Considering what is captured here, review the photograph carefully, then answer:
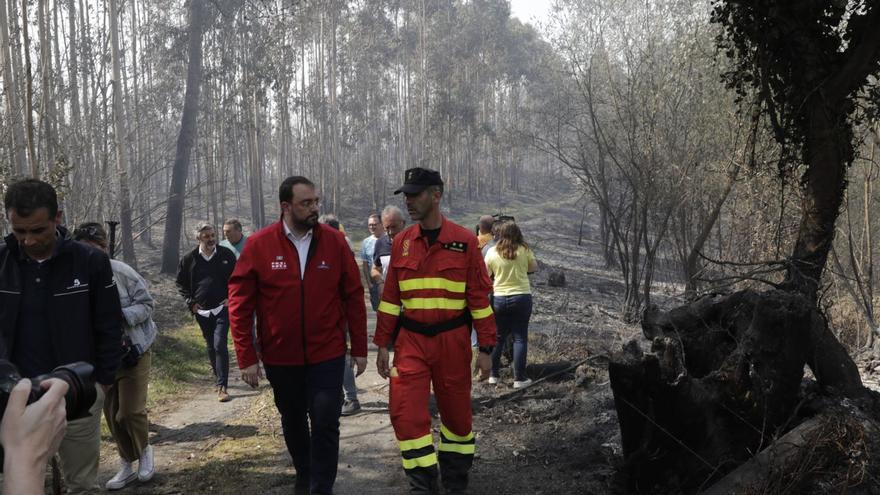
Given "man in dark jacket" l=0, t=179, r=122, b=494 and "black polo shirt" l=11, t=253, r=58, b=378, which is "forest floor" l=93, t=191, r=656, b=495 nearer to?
"man in dark jacket" l=0, t=179, r=122, b=494

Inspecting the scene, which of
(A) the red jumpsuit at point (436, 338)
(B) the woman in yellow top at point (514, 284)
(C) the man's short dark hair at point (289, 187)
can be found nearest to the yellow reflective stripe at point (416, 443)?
(A) the red jumpsuit at point (436, 338)

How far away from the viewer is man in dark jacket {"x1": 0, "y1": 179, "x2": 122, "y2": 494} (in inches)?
120

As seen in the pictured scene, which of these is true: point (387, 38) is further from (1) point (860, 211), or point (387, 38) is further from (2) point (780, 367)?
(2) point (780, 367)

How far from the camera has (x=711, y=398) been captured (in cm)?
360

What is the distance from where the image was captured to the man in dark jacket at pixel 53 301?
10.0 feet

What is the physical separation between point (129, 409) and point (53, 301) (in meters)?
1.75

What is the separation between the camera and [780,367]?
371cm

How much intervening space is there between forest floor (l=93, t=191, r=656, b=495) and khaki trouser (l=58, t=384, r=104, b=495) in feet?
4.24

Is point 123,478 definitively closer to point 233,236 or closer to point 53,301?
point 53,301

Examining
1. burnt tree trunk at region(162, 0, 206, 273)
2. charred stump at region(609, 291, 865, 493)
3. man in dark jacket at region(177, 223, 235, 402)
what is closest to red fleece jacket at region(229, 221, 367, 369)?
charred stump at region(609, 291, 865, 493)

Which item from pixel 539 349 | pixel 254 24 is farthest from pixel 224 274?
pixel 254 24

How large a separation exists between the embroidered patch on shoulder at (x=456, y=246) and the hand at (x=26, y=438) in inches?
121

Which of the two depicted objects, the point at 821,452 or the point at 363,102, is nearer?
the point at 821,452

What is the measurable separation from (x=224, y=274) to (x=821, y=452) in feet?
19.5
